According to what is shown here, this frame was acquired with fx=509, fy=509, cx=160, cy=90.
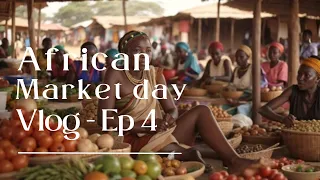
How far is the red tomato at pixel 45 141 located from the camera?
9.43ft

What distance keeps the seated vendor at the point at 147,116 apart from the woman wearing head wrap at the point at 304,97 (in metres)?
0.87

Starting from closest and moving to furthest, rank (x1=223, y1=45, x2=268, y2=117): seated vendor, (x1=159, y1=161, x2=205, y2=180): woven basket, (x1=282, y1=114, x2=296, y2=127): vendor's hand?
1. (x1=159, y1=161, x2=205, y2=180): woven basket
2. (x1=282, y1=114, x2=296, y2=127): vendor's hand
3. (x1=223, y1=45, x2=268, y2=117): seated vendor

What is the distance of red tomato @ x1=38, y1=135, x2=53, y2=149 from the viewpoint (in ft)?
9.43

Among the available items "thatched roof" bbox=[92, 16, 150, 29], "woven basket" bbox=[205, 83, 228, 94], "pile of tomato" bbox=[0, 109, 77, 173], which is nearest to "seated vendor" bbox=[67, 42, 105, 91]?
"woven basket" bbox=[205, 83, 228, 94]

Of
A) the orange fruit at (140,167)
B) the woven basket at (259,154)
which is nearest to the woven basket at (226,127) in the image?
the woven basket at (259,154)

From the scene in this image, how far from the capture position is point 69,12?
161 feet

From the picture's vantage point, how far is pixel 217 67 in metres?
7.65

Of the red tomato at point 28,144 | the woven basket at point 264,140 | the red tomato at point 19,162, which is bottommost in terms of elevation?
the woven basket at point 264,140

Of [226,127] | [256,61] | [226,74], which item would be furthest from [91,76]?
[226,127]

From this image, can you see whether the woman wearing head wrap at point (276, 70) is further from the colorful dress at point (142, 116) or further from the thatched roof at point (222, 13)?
the thatched roof at point (222, 13)

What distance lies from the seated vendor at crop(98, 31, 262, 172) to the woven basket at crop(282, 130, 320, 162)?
717 millimetres

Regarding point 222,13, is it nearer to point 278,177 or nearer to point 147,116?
point 147,116

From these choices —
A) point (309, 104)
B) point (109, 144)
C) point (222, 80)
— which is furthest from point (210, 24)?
point (109, 144)

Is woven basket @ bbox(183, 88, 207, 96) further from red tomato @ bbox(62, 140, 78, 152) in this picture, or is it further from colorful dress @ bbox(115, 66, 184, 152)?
red tomato @ bbox(62, 140, 78, 152)
